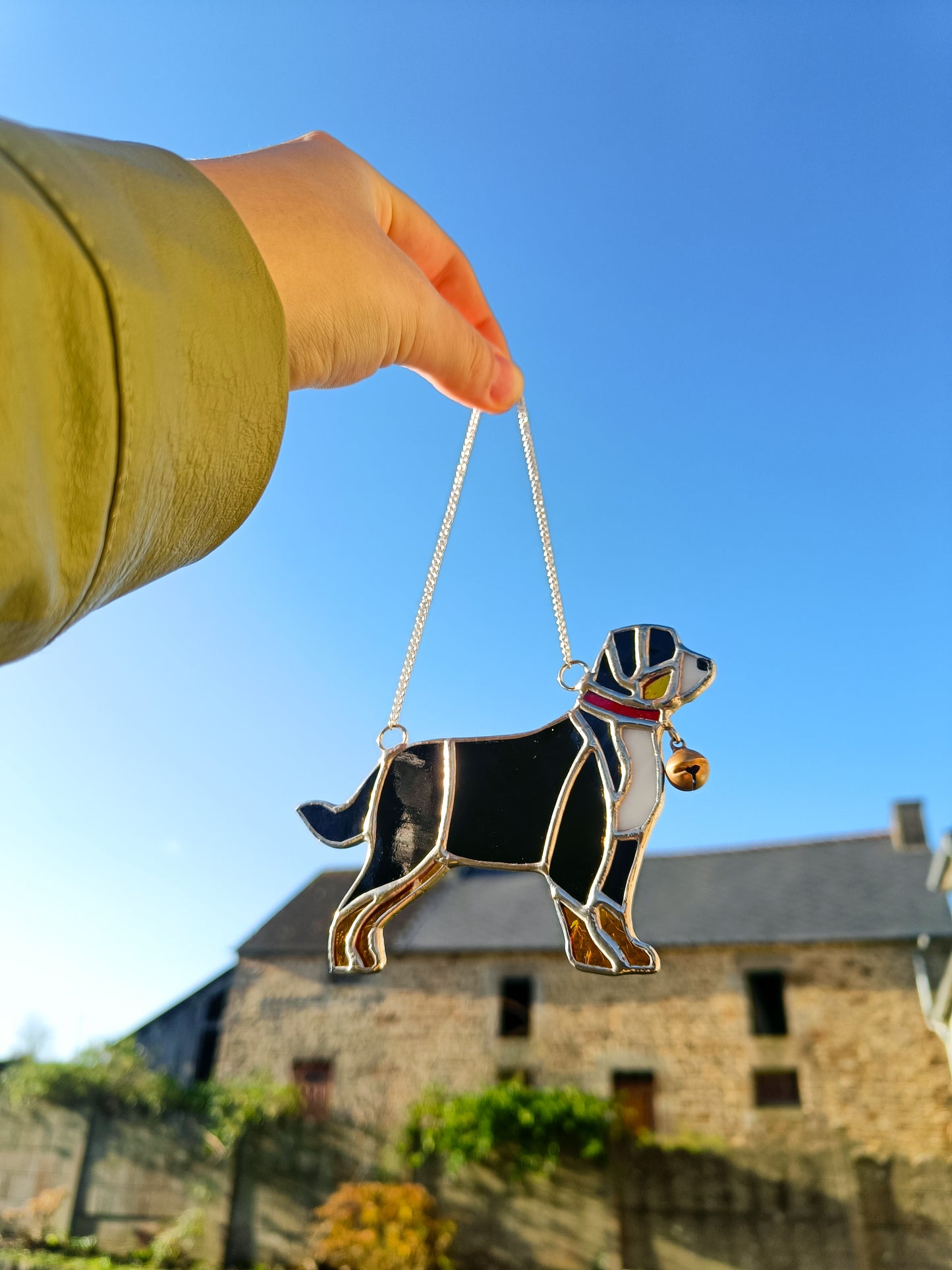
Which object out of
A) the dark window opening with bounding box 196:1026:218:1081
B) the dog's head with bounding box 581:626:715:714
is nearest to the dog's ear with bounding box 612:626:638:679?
the dog's head with bounding box 581:626:715:714

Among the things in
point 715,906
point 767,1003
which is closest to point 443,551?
point 767,1003

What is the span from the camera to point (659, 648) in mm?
1802

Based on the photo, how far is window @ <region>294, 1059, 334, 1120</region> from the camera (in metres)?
17.5

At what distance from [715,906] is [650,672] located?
17.7 meters

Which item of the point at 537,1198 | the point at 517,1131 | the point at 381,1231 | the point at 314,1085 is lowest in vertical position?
the point at 381,1231

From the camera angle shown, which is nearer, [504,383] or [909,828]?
[504,383]

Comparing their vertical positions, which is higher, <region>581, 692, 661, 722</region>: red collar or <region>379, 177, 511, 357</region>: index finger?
<region>379, 177, 511, 357</region>: index finger

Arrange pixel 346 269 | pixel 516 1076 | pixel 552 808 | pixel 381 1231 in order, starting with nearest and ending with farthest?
1. pixel 346 269
2. pixel 552 808
3. pixel 381 1231
4. pixel 516 1076

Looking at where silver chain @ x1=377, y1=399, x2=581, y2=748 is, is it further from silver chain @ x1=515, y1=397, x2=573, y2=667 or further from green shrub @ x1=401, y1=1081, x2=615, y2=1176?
green shrub @ x1=401, y1=1081, x2=615, y2=1176

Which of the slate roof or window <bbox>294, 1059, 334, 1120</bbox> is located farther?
window <bbox>294, 1059, 334, 1120</bbox>

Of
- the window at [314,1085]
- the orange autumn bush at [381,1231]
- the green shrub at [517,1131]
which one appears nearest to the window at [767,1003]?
the green shrub at [517,1131]

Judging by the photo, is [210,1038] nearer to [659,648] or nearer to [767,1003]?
[767,1003]

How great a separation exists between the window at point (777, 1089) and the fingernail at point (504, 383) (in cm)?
1681

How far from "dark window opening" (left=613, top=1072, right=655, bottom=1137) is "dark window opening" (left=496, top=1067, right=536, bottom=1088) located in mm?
1581
